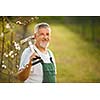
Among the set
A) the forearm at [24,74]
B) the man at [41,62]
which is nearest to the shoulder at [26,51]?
the man at [41,62]

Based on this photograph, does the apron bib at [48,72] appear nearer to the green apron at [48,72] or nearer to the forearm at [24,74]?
the green apron at [48,72]

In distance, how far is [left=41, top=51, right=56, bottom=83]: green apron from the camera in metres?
5.25

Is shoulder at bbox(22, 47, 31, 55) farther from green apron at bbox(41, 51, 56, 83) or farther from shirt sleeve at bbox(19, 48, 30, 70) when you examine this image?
green apron at bbox(41, 51, 56, 83)

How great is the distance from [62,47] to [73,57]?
13cm

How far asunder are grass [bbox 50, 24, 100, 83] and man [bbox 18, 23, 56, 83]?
0.05 metres

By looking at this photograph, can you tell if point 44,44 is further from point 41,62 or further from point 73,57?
point 73,57

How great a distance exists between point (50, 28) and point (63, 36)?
0.13 meters

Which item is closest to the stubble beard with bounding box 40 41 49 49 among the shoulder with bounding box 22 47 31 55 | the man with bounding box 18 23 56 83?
the man with bounding box 18 23 56 83

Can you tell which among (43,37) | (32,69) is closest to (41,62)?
(32,69)

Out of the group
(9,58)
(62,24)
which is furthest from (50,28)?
(9,58)
